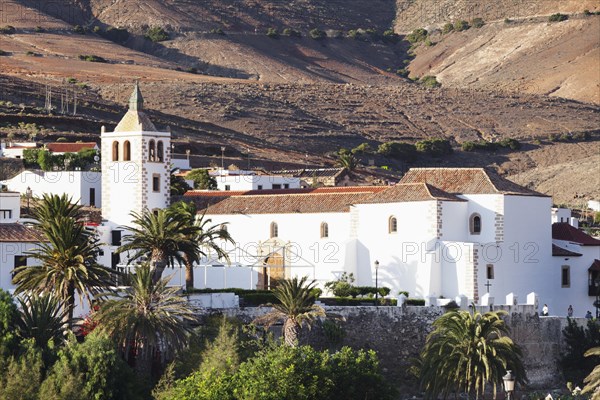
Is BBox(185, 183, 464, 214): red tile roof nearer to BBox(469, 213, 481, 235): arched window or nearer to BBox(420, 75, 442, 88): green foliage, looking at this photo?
BBox(469, 213, 481, 235): arched window

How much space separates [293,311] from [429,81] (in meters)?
145

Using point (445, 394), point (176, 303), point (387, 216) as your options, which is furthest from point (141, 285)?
point (387, 216)

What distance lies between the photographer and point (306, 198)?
64.2 m

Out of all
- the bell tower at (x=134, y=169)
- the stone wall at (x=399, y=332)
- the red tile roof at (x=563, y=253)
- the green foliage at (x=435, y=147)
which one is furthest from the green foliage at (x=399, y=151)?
the stone wall at (x=399, y=332)

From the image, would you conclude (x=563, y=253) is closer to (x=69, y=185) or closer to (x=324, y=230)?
(x=324, y=230)

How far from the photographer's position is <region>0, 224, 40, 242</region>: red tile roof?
53.4 metres

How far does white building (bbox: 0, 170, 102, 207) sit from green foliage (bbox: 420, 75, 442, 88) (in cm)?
11979

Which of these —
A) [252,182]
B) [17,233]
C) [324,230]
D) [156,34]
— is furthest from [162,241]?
[156,34]

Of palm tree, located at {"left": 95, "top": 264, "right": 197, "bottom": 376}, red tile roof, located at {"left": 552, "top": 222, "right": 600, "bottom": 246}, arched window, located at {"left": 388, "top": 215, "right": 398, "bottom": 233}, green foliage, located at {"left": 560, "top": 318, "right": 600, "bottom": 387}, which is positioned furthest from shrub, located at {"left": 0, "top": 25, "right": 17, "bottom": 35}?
palm tree, located at {"left": 95, "top": 264, "right": 197, "bottom": 376}

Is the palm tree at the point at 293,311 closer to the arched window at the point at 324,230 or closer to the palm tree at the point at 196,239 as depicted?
the palm tree at the point at 196,239

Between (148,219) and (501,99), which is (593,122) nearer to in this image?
(501,99)

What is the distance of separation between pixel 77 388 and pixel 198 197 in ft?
79.3

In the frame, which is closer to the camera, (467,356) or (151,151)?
(467,356)

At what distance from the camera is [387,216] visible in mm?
60875
